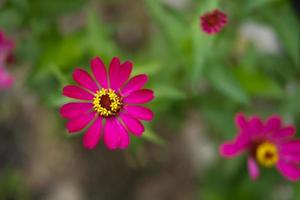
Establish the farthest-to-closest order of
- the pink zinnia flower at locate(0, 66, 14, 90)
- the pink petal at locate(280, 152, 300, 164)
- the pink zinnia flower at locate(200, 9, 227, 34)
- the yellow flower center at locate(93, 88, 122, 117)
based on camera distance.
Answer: the pink zinnia flower at locate(0, 66, 14, 90) → the pink petal at locate(280, 152, 300, 164) → the pink zinnia flower at locate(200, 9, 227, 34) → the yellow flower center at locate(93, 88, 122, 117)

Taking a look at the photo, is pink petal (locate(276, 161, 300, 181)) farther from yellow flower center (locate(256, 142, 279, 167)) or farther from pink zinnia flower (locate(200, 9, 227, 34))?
pink zinnia flower (locate(200, 9, 227, 34))

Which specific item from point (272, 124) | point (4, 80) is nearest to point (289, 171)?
point (272, 124)

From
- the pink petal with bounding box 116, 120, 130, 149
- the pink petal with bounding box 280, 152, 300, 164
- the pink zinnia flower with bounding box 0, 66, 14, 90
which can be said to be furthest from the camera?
the pink zinnia flower with bounding box 0, 66, 14, 90

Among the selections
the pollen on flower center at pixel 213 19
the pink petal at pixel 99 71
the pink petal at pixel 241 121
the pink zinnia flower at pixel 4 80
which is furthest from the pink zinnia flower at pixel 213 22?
the pink zinnia flower at pixel 4 80

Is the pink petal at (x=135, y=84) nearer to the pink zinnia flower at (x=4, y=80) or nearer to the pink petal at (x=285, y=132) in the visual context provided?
the pink petal at (x=285, y=132)

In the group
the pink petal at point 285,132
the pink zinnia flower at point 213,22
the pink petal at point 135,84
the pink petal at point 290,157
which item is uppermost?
the pink zinnia flower at point 213,22

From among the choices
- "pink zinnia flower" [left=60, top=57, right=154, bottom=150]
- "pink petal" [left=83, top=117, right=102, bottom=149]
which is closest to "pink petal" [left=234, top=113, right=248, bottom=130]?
"pink zinnia flower" [left=60, top=57, right=154, bottom=150]

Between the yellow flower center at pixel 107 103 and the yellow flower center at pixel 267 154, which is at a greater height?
the yellow flower center at pixel 107 103

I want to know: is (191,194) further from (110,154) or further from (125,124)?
(125,124)
